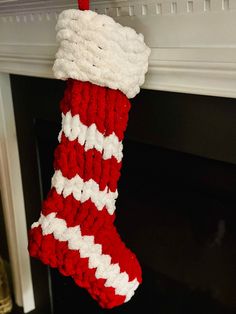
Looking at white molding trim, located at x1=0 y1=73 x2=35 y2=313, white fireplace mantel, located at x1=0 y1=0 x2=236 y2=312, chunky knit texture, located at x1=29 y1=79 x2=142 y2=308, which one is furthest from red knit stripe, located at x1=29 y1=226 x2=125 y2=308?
white molding trim, located at x1=0 y1=73 x2=35 y2=313

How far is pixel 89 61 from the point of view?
74cm

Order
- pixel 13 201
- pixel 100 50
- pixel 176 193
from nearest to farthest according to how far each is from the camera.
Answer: pixel 100 50, pixel 176 193, pixel 13 201

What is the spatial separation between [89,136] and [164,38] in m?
0.21

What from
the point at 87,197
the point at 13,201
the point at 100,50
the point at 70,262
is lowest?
the point at 13,201

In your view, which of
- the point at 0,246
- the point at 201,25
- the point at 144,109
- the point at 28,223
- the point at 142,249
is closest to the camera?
the point at 201,25

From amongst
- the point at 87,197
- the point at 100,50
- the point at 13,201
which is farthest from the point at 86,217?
the point at 13,201

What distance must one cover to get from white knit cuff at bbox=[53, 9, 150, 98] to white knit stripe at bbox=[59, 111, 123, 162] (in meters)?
0.08

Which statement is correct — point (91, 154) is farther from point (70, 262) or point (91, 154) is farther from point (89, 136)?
point (70, 262)

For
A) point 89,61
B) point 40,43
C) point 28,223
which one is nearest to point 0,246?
point 28,223

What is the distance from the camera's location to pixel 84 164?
795 millimetres

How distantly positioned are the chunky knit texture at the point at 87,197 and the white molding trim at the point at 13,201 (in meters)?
0.53

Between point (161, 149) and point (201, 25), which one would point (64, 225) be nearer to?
point (161, 149)

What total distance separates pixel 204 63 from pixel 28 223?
2.98 ft

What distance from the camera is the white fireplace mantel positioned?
685 millimetres
